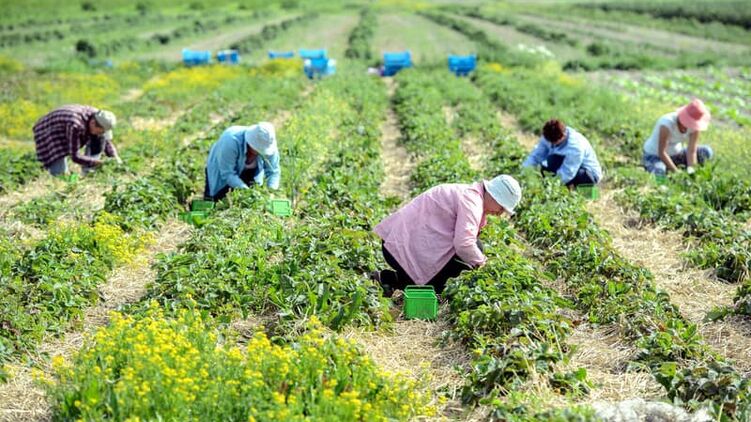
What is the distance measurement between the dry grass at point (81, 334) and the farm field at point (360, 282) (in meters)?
0.02

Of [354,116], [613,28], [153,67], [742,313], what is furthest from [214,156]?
[613,28]

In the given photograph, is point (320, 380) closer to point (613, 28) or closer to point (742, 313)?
point (742, 313)

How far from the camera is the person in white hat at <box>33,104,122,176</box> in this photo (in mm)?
10008

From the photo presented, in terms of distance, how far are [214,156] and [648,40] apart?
33.8 meters

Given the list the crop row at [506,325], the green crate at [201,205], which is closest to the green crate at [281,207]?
the green crate at [201,205]

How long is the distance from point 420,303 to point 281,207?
2545mm

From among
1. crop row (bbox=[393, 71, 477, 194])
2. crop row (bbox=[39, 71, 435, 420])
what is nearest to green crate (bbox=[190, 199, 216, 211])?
crop row (bbox=[39, 71, 435, 420])

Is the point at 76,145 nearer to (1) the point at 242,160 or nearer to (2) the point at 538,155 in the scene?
(1) the point at 242,160

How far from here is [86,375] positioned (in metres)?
4.50

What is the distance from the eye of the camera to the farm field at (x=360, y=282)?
465 cm

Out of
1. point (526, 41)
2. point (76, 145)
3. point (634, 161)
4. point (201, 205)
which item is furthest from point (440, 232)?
point (526, 41)

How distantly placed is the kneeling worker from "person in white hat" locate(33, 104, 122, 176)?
5.26m

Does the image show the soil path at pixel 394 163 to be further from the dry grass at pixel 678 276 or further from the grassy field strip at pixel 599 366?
the grassy field strip at pixel 599 366

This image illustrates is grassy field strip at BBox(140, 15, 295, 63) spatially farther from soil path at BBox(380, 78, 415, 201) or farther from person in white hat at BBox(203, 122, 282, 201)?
person in white hat at BBox(203, 122, 282, 201)
